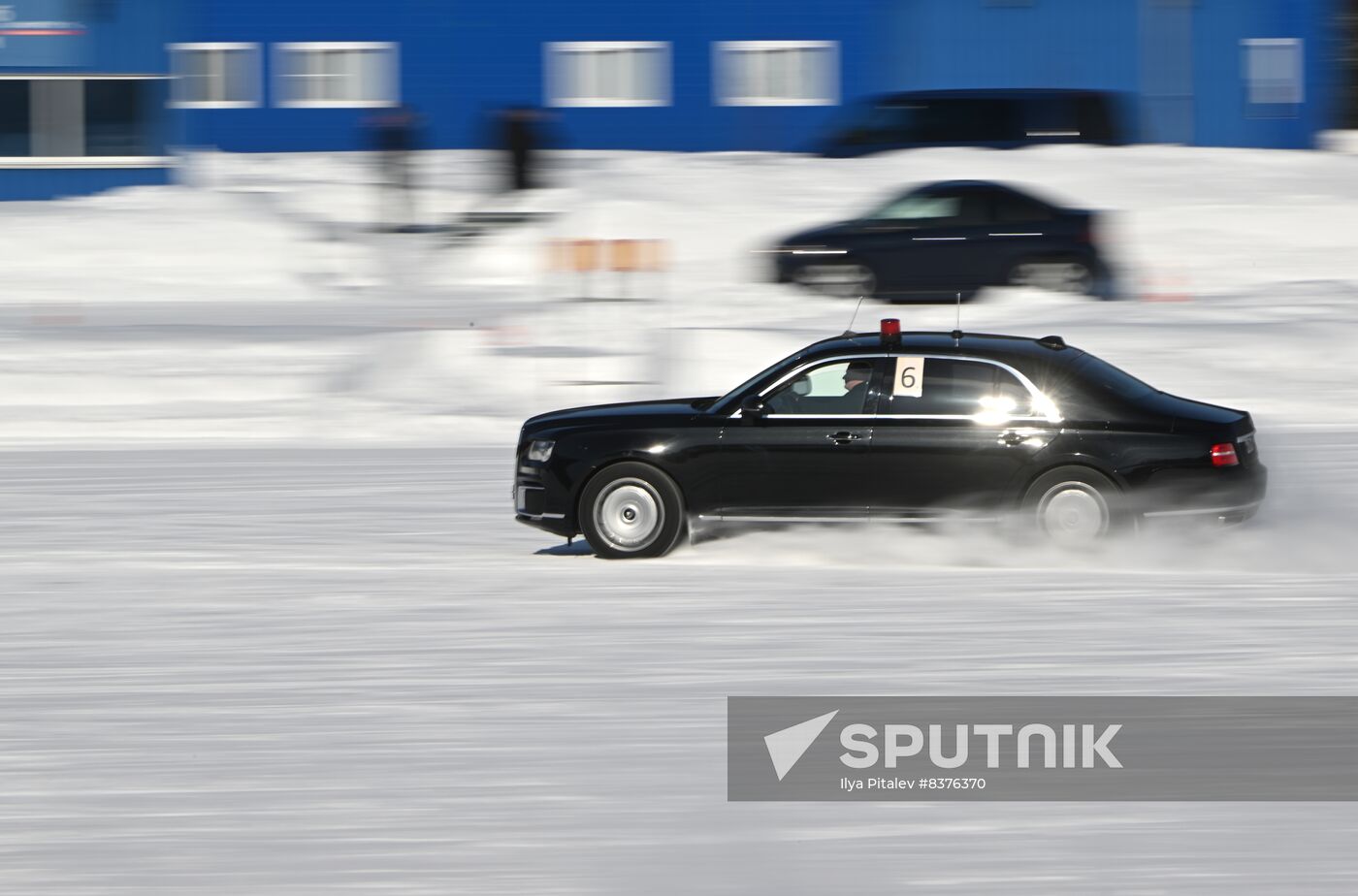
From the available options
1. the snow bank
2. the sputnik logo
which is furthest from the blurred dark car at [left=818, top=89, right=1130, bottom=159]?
the sputnik logo

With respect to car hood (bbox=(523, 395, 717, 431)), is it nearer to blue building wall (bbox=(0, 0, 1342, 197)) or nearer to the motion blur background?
the motion blur background

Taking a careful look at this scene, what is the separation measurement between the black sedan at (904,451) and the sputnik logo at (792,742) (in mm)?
3242

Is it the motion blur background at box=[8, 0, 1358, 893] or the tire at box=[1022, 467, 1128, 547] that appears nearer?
the motion blur background at box=[8, 0, 1358, 893]

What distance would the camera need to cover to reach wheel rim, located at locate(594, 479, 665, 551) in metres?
10.7

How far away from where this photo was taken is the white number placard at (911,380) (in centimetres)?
1047

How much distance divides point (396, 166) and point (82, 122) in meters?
6.74

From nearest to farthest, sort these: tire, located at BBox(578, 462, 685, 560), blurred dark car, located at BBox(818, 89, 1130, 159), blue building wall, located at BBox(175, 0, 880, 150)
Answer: tire, located at BBox(578, 462, 685, 560)
blurred dark car, located at BBox(818, 89, 1130, 159)
blue building wall, located at BBox(175, 0, 880, 150)

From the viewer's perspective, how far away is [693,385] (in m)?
18.1

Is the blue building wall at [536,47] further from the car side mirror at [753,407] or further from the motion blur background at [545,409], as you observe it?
the car side mirror at [753,407]

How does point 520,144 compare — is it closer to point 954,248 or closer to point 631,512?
point 954,248

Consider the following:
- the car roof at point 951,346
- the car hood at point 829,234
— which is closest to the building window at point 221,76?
the car hood at point 829,234

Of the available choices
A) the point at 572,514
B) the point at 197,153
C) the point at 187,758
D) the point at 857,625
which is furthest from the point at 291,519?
the point at 197,153

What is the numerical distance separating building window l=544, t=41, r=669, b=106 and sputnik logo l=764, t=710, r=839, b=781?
2805cm

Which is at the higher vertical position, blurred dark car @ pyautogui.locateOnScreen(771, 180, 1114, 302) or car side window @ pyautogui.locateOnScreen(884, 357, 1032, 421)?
blurred dark car @ pyautogui.locateOnScreen(771, 180, 1114, 302)
